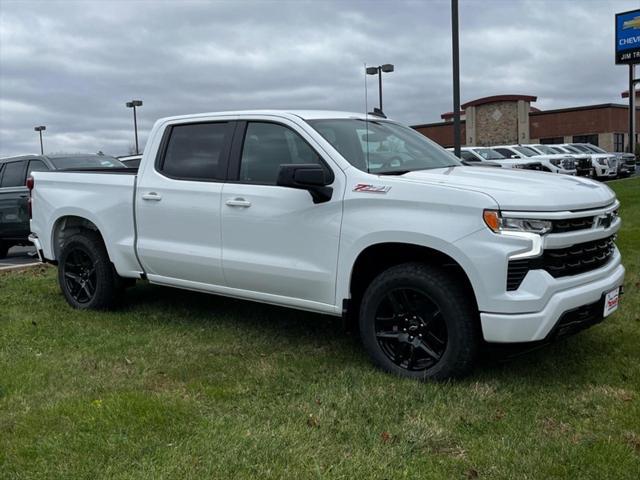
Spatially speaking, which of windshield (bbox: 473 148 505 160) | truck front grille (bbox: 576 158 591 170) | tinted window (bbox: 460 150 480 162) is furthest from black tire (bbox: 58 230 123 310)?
truck front grille (bbox: 576 158 591 170)

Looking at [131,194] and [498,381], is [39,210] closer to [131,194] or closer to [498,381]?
[131,194]

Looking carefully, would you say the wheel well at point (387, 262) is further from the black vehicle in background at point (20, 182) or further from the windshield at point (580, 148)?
the windshield at point (580, 148)

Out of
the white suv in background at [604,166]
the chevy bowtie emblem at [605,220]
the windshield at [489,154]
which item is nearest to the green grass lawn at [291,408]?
the chevy bowtie emblem at [605,220]

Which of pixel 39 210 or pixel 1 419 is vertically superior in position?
pixel 39 210

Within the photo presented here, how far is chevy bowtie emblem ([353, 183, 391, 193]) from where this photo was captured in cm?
448

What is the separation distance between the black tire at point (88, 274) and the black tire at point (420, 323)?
9.46 feet

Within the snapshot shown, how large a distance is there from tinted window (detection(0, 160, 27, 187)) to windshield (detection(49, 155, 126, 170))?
65cm

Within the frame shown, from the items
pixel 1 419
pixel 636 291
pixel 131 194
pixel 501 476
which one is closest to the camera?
pixel 501 476

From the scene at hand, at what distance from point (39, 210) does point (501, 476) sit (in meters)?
5.40

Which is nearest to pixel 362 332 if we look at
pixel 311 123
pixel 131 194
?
pixel 311 123

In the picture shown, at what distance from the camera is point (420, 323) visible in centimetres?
445

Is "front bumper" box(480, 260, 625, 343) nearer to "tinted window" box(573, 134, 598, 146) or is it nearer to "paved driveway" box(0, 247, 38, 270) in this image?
"paved driveway" box(0, 247, 38, 270)

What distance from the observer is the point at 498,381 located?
446cm

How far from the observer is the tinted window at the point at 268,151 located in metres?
5.10
